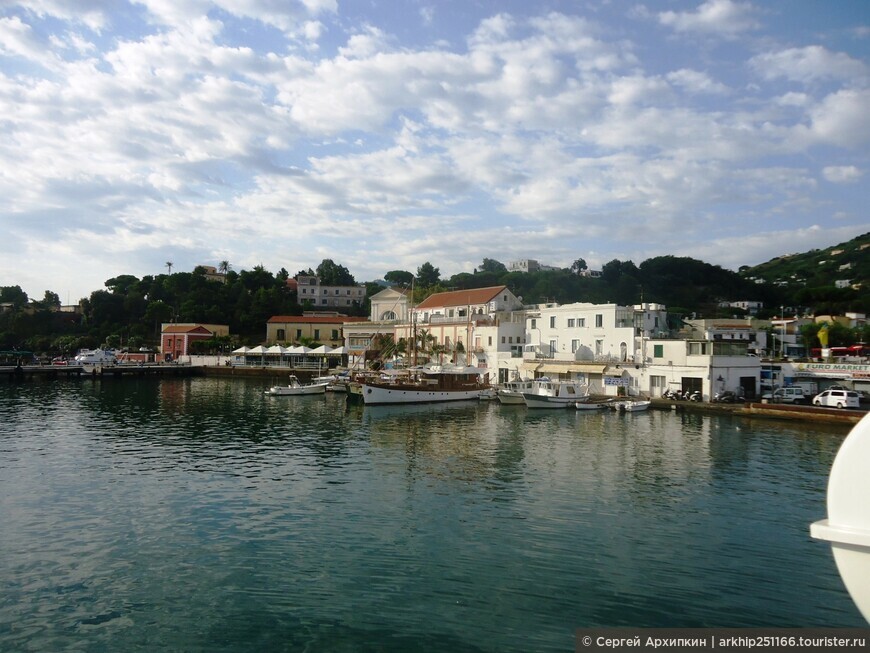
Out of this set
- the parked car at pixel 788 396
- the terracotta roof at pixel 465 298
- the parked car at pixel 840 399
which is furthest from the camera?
the terracotta roof at pixel 465 298

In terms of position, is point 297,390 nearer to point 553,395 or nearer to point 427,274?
point 553,395

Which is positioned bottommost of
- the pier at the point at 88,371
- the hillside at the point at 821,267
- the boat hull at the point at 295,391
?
the boat hull at the point at 295,391

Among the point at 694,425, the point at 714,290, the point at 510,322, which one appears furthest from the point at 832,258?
the point at 694,425

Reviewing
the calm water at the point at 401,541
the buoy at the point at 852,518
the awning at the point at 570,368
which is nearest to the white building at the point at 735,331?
the awning at the point at 570,368

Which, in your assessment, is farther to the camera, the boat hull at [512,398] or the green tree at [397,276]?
the green tree at [397,276]

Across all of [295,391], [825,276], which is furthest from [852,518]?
[825,276]

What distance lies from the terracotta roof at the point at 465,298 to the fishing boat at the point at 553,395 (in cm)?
1792

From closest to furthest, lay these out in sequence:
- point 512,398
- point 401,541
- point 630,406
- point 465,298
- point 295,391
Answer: point 401,541 → point 630,406 → point 512,398 → point 295,391 → point 465,298

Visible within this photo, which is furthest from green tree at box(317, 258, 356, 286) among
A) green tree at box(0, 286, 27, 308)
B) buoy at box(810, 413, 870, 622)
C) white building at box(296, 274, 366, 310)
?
buoy at box(810, 413, 870, 622)

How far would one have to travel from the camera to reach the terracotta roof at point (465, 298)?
5966 cm

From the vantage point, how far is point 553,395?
136 feet

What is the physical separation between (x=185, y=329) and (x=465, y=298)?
4555cm

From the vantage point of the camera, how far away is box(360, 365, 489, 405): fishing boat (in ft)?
142

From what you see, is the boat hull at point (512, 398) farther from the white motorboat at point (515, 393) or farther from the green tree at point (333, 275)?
the green tree at point (333, 275)
